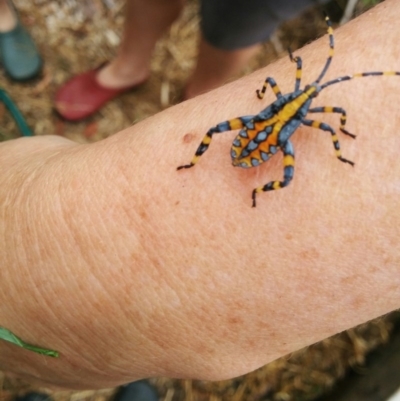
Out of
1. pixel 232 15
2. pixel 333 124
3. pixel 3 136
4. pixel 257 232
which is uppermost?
pixel 3 136

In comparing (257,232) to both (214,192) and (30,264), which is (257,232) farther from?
(30,264)

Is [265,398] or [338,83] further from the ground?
[338,83]

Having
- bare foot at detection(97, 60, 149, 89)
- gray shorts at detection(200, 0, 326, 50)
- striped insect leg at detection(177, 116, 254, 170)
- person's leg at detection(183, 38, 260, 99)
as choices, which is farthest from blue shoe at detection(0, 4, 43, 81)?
striped insect leg at detection(177, 116, 254, 170)

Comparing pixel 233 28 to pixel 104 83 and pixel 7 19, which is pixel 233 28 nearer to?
pixel 104 83

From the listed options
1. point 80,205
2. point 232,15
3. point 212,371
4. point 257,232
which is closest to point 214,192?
point 257,232

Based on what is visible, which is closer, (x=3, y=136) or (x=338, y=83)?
(x=338, y=83)

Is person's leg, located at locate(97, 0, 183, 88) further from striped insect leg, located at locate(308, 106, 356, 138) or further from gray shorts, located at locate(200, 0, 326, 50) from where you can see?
striped insect leg, located at locate(308, 106, 356, 138)

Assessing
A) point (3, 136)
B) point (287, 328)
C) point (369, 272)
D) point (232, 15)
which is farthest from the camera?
point (3, 136)

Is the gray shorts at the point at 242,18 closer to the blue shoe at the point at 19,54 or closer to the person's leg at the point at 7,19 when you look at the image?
the blue shoe at the point at 19,54

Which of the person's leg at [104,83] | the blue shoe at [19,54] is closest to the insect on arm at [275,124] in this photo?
the person's leg at [104,83]
